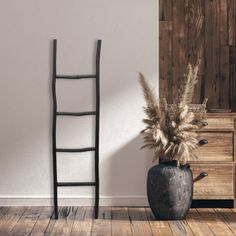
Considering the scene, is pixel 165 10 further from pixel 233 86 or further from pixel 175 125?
pixel 175 125

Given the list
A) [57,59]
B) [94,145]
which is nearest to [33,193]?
[94,145]

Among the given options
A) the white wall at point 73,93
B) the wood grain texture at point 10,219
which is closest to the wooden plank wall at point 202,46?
the white wall at point 73,93

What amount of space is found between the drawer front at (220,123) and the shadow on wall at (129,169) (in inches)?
24.6

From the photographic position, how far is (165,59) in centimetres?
659

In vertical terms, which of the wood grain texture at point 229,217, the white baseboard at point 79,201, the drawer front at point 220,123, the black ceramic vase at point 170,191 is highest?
the drawer front at point 220,123

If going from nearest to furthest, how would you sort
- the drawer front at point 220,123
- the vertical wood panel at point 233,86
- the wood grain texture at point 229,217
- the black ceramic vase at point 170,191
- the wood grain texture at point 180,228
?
the wood grain texture at point 180,228 → the wood grain texture at point 229,217 → the black ceramic vase at point 170,191 → the drawer front at point 220,123 → the vertical wood panel at point 233,86

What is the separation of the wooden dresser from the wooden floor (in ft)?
0.56

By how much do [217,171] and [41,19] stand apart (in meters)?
1.99

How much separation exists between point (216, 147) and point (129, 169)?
0.81 metres

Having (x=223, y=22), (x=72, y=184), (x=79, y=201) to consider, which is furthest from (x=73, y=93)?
(x=223, y=22)

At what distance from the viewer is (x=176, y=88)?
6613 millimetres

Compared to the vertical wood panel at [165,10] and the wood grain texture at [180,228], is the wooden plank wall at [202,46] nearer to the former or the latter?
the vertical wood panel at [165,10]

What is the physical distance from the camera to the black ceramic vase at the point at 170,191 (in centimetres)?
571

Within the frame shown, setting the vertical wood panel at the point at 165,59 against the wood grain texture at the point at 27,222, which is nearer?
the wood grain texture at the point at 27,222
